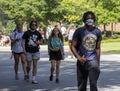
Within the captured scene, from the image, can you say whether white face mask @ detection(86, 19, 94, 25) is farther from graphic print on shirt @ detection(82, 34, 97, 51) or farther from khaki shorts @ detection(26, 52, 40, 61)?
khaki shorts @ detection(26, 52, 40, 61)

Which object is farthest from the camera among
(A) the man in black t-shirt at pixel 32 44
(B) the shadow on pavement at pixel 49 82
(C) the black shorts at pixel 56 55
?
(C) the black shorts at pixel 56 55

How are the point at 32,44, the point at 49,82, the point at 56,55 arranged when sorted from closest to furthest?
the point at 32,44
the point at 49,82
the point at 56,55

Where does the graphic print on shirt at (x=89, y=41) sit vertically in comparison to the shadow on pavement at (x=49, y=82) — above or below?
above

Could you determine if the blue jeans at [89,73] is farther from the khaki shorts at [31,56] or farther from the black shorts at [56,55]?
the black shorts at [56,55]

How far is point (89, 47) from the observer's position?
28.9 ft

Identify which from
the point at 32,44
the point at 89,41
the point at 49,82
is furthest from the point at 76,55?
the point at 49,82

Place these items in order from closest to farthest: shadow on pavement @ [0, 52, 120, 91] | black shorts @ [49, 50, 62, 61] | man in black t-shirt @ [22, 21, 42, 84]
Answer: shadow on pavement @ [0, 52, 120, 91] → man in black t-shirt @ [22, 21, 42, 84] → black shorts @ [49, 50, 62, 61]

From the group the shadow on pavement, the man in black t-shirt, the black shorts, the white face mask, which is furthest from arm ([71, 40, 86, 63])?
the black shorts

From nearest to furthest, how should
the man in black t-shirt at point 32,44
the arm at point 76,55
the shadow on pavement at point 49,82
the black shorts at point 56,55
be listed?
the arm at point 76,55
the shadow on pavement at point 49,82
the man in black t-shirt at point 32,44
the black shorts at point 56,55

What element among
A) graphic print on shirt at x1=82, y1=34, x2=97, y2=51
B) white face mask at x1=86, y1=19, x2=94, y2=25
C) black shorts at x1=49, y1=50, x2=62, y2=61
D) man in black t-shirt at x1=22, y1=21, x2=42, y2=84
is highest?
white face mask at x1=86, y1=19, x2=94, y2=25

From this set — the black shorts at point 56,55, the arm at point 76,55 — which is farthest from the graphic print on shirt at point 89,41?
the black shorts at point 56,55

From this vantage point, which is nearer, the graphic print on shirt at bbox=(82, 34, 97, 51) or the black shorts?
the graphic print on shirt at bbox=(82, 34, 97, 51)

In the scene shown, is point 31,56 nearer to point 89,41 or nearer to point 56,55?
point 56,55

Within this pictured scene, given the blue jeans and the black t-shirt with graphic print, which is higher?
the black t-shirt with graphic print
